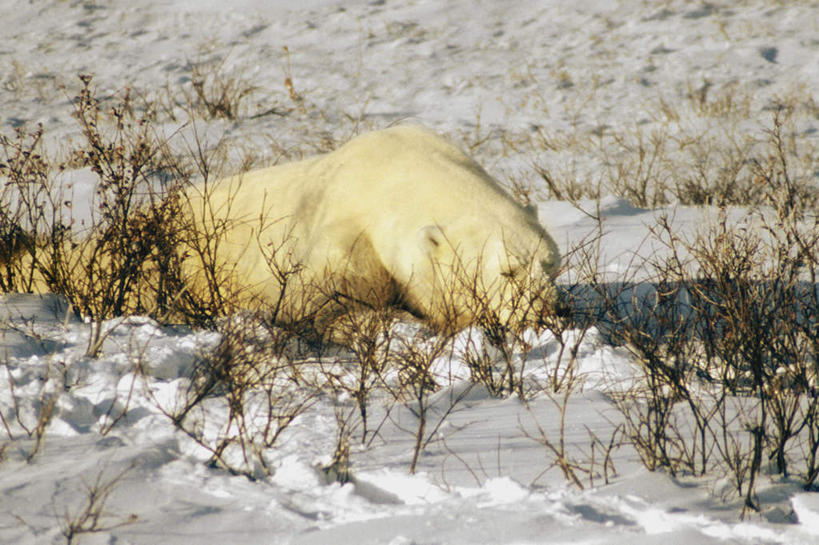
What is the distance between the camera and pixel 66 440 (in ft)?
7.57

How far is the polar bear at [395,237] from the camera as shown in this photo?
3621 mm

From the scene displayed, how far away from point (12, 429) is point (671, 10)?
42.1ft

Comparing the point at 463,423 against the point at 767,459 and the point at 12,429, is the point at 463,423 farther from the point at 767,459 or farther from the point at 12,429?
the point at 12,429

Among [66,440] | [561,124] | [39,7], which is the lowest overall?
[561,124]

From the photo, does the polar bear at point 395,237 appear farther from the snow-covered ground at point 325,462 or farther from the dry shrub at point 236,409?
the dry shrub at point 236,409

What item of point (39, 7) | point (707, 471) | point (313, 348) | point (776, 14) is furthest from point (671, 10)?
point (707, 471)

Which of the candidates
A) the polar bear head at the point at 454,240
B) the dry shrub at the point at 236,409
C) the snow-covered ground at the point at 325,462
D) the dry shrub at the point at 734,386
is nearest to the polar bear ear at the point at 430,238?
the polar bear head at the point at 454,240

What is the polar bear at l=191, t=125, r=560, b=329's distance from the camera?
3.62 m

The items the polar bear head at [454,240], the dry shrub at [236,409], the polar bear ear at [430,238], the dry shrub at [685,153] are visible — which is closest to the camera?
the dry shrub at [236,409]

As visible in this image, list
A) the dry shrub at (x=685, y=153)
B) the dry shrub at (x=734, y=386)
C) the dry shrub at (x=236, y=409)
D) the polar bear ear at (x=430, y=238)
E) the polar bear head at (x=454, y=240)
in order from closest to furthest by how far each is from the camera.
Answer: the dry shrub at (x=734, y=386)
the dry shrub at (x=236, y=409)
the polar bear head at (x=454, y=240)
the polar bear ear at (x=430, y=238)
the dry shrub at (x=685, y=153)

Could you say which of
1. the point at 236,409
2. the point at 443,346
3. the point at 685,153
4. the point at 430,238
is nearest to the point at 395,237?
the point at 430,238

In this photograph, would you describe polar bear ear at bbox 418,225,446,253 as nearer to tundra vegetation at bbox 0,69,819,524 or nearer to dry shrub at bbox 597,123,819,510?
tundra vegetation at bbox 0,69,819,524

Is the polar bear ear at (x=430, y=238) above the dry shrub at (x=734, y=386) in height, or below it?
above

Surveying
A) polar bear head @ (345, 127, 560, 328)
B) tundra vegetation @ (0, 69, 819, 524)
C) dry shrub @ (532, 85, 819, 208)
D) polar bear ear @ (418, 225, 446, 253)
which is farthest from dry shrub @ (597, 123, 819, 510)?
dry shrub @ (532, 85, 819, 208)
